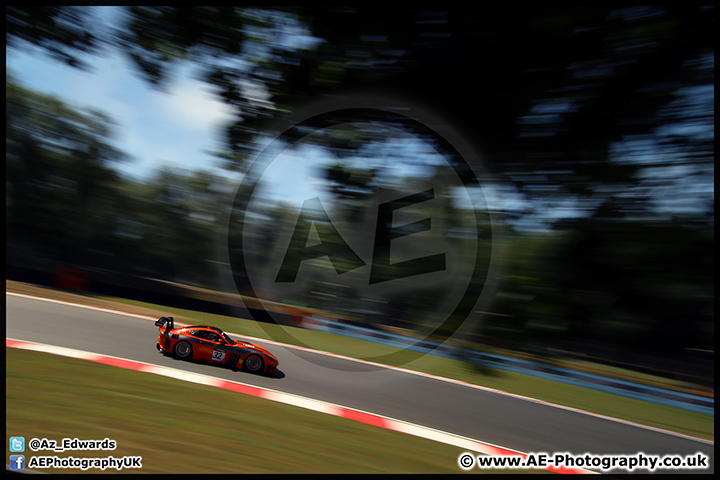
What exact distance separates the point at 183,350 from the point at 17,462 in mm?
3546

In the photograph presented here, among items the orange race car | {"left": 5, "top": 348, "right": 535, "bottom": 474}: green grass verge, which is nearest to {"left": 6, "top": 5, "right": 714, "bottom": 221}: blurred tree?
{"left": 5, "top": 348, "right": 535, "bottom": 474}: green grass verge

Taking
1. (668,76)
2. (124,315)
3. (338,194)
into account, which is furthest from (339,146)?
(124,315)

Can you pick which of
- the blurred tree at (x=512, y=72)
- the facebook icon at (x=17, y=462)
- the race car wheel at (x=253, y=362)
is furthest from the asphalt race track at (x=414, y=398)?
the blurred tree at (x=512, y=72)

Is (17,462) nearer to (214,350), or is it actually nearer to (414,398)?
(214,350)

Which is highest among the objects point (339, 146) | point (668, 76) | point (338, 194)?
point (668, 76)

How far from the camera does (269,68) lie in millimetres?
2029

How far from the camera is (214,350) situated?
19.7 feet

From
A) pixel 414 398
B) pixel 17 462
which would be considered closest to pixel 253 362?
pixel 414 398

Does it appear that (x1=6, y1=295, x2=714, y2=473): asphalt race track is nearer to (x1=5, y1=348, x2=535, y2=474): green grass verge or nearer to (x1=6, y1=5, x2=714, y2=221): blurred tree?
(x1=5, y1=348, x2=535, y2=474): green grass verge

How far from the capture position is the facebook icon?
8.38ft

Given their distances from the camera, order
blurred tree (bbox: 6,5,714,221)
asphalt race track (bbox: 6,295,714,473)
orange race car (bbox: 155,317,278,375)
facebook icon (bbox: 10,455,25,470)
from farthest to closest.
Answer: orange race car (bbox: 155,317,278,375)
asphalt race track (bbox: 6,295,714,473)
facebook icon (bbox: 10,455,25,470)
blurred tree (bbox: 6,5,714,221)

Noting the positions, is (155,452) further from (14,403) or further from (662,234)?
(662,234)

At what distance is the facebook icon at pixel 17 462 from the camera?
8.38ft

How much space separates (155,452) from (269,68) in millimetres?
2940
